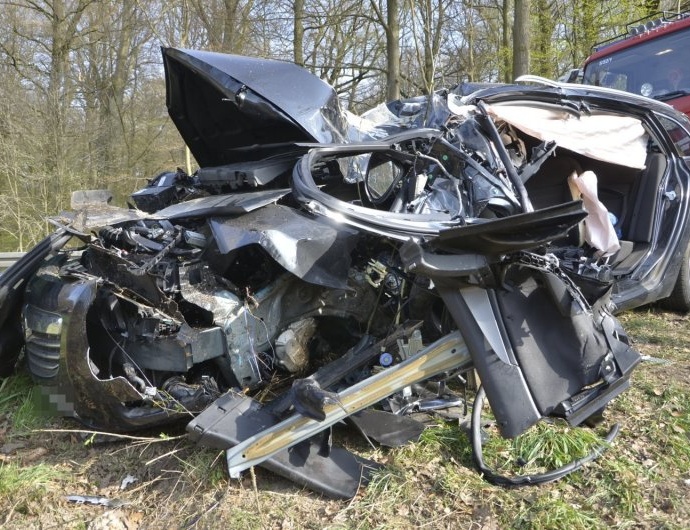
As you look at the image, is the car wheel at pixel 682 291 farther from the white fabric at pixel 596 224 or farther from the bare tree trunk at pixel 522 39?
the bare tree trunk at pixel 522 39

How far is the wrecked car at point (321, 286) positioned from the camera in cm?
218

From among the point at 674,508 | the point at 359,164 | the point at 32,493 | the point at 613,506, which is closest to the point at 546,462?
the point at 613,506

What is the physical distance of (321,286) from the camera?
2697 millimetres

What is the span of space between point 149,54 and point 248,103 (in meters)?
16.3

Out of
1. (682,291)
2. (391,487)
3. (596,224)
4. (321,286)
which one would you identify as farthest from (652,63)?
(391,487)

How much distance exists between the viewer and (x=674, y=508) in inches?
83.4

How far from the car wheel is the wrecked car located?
1.82 feet

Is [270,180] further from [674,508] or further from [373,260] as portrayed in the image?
[674,508]

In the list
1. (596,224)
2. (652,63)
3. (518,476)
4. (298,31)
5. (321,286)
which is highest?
(298,31)

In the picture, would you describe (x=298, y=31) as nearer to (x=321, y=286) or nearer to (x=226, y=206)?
(x=226, y=206)

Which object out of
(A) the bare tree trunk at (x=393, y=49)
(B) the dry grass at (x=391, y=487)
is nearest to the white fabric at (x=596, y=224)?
(B) the dry grass at (x=391, y=487)

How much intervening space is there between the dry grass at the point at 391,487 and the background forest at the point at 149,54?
827 cm

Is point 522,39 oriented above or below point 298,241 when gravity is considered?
above

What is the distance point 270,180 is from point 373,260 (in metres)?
0.77
